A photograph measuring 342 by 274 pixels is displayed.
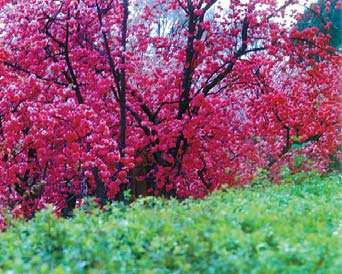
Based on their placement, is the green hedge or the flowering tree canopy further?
the flowering tree canopy

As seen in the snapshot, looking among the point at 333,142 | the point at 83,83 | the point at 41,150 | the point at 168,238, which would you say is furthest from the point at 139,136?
the point at 168,238

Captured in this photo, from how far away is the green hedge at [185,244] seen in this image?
2775 mm

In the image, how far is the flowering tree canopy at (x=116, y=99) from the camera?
28.0 ft

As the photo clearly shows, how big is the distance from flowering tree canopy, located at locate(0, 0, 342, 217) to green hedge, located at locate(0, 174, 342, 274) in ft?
14.8

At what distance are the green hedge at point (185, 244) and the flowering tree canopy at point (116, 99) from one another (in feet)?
14.8

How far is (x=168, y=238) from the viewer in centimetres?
312

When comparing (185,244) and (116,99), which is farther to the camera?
(116,99)

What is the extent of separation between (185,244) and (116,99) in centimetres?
694

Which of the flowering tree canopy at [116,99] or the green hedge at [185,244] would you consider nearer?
the green hedge at [185,244]

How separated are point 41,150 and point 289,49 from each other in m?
5.20

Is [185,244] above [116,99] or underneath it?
underneath

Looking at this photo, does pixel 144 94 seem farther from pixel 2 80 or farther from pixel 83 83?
pixel 2 80

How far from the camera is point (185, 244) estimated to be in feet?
10.5

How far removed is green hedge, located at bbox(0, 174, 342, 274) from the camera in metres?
2.78
